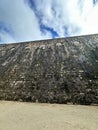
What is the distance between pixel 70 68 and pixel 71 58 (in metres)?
1.30

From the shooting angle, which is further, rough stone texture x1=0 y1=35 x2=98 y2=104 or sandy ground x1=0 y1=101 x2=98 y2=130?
rough stone texture x1=0 y1=35 x2=98 y2=104

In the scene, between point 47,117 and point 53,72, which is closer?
point 47,117

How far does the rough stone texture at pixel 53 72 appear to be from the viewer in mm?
9555

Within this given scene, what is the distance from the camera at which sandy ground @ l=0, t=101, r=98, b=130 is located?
6086 mm

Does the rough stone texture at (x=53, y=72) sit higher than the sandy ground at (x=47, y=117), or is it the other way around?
the rough stone texture at (x=53, y=72)

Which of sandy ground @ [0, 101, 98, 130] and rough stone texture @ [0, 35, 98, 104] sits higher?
rough stone texture @ [0, 35, 98, 104]

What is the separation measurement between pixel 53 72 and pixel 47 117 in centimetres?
461

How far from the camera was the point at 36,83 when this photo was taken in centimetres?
1069

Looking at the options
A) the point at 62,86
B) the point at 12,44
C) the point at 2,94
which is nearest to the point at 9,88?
the point at 2,94

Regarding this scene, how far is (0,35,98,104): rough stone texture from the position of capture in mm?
9555

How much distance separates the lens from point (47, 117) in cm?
704

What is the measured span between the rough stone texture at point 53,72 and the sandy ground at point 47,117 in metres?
0.85

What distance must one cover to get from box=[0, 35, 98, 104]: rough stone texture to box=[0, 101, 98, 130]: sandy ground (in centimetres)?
85

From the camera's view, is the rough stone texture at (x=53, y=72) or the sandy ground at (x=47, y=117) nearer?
the sandy ground at (x=47, y=117)
